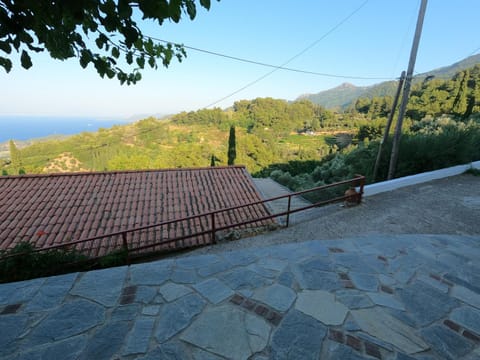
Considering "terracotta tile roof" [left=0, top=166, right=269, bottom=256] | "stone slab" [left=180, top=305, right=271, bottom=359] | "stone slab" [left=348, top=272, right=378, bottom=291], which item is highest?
"stone slab" [left=180, top=305, right=271, bottom=359]

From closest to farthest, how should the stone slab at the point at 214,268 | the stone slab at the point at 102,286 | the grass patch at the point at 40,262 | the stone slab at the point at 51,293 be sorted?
the stone slab at the point at 51,293
the stone slab at the point at 102,286
the stone slab at the point at 214,268
the grass patch at the point at 40,262

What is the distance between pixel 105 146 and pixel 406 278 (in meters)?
71.5

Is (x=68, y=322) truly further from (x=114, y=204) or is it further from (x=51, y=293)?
(x=114, y=204)

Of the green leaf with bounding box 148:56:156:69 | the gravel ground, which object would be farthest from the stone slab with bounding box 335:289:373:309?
the green leaf with bounding box 148:56:156:69

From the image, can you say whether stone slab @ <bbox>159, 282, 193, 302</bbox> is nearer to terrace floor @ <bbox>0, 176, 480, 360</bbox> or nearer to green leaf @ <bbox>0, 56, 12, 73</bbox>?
terrace floor @ <bbox>0, 176, 480, 360</bbox>

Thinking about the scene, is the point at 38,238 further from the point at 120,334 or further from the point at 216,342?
the point at 216,342

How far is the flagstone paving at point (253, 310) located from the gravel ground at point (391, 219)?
137 centimetres

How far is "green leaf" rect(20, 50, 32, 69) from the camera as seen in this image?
1303 mm

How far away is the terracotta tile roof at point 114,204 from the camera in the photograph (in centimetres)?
600

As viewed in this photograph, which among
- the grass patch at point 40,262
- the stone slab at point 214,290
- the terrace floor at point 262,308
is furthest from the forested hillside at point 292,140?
the grass patch at point 40,262

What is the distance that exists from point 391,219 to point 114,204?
742 cm

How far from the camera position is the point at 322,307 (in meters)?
1.94

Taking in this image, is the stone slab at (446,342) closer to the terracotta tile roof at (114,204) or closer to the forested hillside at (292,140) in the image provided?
the terracotta tile roof at (114,204)

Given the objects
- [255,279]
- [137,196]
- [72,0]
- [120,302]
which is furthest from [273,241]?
[137,196]
